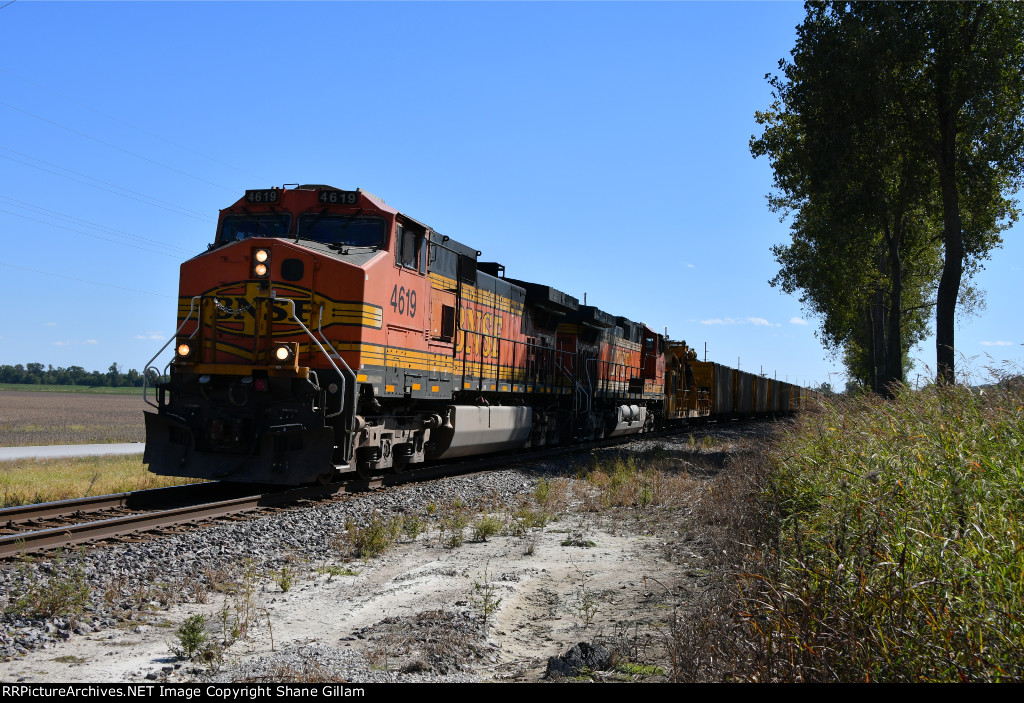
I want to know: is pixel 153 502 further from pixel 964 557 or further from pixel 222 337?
pixel 964 557

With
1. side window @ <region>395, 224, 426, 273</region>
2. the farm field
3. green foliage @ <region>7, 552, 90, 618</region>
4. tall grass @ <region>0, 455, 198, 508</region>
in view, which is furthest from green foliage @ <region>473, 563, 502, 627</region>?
the farm field

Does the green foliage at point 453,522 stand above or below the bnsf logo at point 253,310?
below

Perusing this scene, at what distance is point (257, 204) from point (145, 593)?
261 inches

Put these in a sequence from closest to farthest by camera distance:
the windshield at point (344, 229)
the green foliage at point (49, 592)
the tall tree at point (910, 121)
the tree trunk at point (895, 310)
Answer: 1. the green foliage at point (49, 592)
2. the windshield at point (344, 229)
3. the tall tree at point (910, 121)
4. the tree trunk at point (895, 310)

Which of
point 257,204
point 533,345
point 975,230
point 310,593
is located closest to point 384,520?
point 310,593

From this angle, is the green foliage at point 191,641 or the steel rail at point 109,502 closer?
the green foliage at point 191,641

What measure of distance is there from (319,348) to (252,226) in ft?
8.10

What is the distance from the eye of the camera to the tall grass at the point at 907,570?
3057 millimetres

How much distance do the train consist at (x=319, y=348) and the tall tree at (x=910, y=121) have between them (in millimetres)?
12761

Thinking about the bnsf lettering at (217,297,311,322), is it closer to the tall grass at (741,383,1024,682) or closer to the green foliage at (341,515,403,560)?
the green foliage at (341,515,403,560)

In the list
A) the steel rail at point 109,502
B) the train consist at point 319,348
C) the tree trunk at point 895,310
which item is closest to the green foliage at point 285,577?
the train consist at point 319,348

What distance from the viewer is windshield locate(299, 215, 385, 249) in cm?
1080

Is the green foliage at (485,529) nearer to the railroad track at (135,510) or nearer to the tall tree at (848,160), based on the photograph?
the railroad track at (135,510)

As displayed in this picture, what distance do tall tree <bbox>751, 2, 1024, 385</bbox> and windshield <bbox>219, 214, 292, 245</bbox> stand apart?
15548 millimetres
